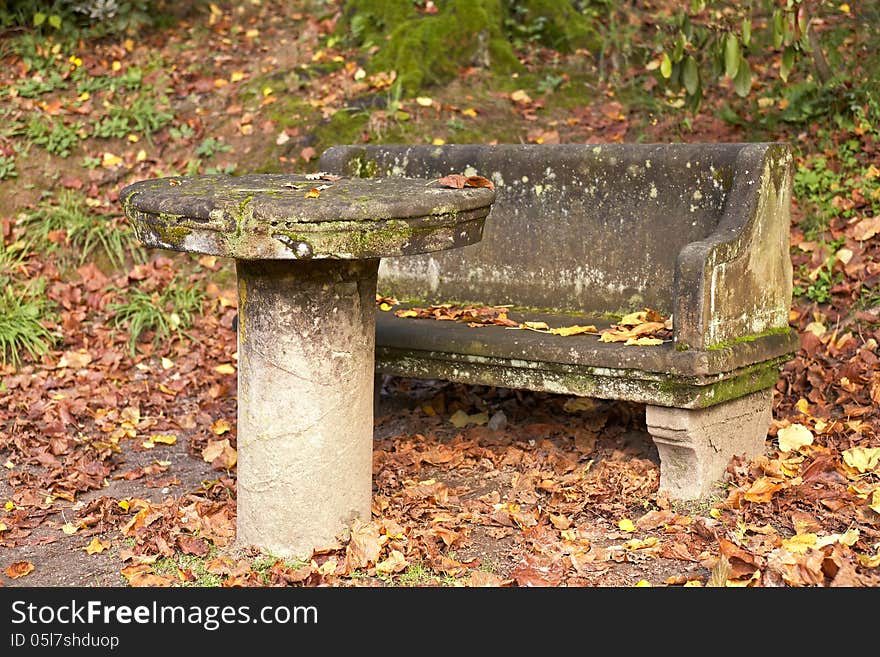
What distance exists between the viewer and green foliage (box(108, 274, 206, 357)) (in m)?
6.59

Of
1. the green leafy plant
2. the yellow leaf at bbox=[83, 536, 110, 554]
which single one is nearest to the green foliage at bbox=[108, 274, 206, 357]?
the yellow leaf at bbox=[83, 536, 110, 554]

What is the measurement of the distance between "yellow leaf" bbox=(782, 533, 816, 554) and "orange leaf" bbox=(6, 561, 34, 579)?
2610 millimetres

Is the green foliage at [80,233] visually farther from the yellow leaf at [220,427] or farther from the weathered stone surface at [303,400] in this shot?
the weathered stone surface at [303,400]

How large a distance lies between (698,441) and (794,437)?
67 cm

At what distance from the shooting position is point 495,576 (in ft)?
12.2

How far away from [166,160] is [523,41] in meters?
2.89

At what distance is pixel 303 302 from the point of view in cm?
368

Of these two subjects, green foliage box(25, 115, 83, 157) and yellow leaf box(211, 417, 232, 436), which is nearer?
yellow leaf box(211, 417, 232, 436)

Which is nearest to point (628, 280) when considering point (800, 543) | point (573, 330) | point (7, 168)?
point (573, 330)

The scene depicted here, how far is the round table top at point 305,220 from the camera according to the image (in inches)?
132

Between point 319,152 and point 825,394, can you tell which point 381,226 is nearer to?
point 825,394

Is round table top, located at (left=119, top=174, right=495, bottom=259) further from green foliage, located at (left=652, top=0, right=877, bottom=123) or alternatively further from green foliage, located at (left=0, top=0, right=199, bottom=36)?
green foliage, located at (left=0, top=0, right=199, bottom=36)

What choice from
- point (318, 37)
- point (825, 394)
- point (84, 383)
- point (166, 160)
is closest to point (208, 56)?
point (318, 37)

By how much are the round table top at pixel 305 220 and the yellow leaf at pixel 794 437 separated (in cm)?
181
